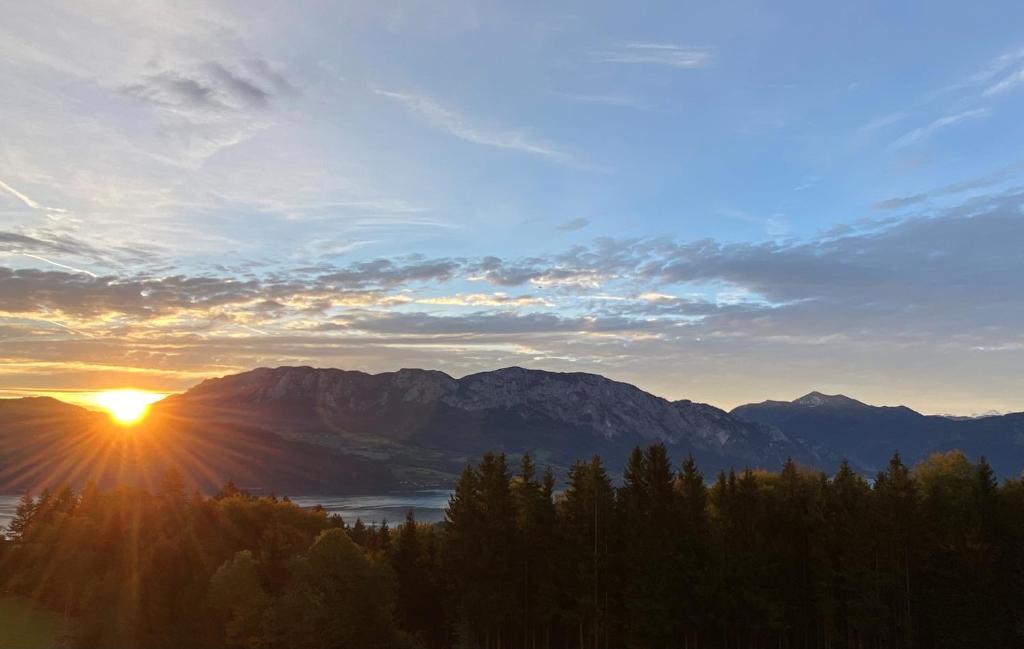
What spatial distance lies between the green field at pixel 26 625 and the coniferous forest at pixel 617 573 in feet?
10.1

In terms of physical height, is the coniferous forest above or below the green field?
above

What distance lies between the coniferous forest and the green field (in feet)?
10.1

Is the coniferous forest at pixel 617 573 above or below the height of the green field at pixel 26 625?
above

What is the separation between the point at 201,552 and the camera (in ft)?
271

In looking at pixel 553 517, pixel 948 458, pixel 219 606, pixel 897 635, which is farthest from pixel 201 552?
pixel 948 458

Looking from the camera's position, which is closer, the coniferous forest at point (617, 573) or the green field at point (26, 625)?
the coniferous forest at point (617, 573)

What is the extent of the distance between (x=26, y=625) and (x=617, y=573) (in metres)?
73.1

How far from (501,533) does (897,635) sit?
1769 inches

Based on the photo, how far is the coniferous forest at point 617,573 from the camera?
72.5 m

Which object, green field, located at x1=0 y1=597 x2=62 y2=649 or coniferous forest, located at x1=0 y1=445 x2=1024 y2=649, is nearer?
coniferous forest, located at x1=0 y1=445 x2=1024 y2=649

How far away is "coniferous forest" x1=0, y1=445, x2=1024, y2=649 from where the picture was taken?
72500 millimetres

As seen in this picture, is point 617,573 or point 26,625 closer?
point 617,573

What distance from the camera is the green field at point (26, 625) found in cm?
8081

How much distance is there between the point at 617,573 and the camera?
7912 centimetres
